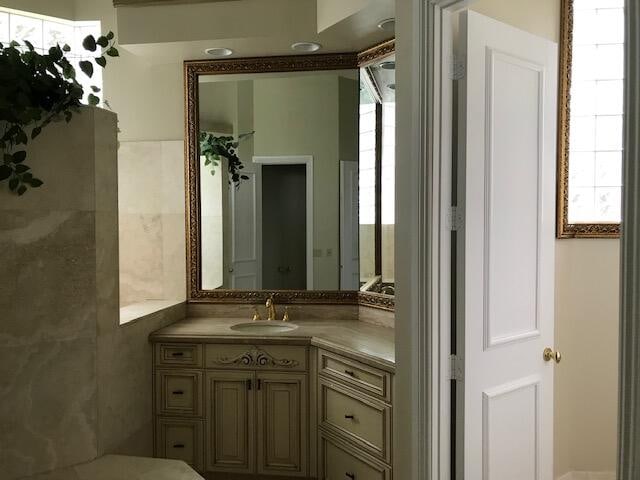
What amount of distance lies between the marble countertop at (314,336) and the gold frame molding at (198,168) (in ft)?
0.53

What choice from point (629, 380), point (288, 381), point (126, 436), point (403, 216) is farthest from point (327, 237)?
point (629, 380)

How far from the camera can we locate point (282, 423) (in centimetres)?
321

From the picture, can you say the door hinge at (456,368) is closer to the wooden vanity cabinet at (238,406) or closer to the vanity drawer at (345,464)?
the vanity drawer at (345,464)

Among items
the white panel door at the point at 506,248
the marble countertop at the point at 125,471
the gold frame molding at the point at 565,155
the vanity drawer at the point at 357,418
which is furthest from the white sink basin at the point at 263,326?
the gold frame molding at the point at 565,155

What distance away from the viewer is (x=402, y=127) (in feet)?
7.55

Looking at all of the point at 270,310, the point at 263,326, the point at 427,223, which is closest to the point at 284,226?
the point at 270,310

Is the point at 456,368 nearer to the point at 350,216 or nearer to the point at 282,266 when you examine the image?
the point at 350,216

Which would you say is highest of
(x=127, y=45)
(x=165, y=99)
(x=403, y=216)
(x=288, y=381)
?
(x=127, y=45)

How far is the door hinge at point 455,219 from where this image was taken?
7.20 ft

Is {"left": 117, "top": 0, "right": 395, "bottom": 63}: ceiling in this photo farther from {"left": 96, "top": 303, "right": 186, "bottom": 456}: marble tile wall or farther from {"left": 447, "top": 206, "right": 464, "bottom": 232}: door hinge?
{"left": 96, "top": 303, "right": 186, "bottom": 456}: marble tile wall

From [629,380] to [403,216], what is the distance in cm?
113

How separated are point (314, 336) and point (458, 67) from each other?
1624 mm

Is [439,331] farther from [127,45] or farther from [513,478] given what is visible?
[127,45]

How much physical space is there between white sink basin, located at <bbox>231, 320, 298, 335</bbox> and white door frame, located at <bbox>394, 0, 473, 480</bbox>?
136 cm
